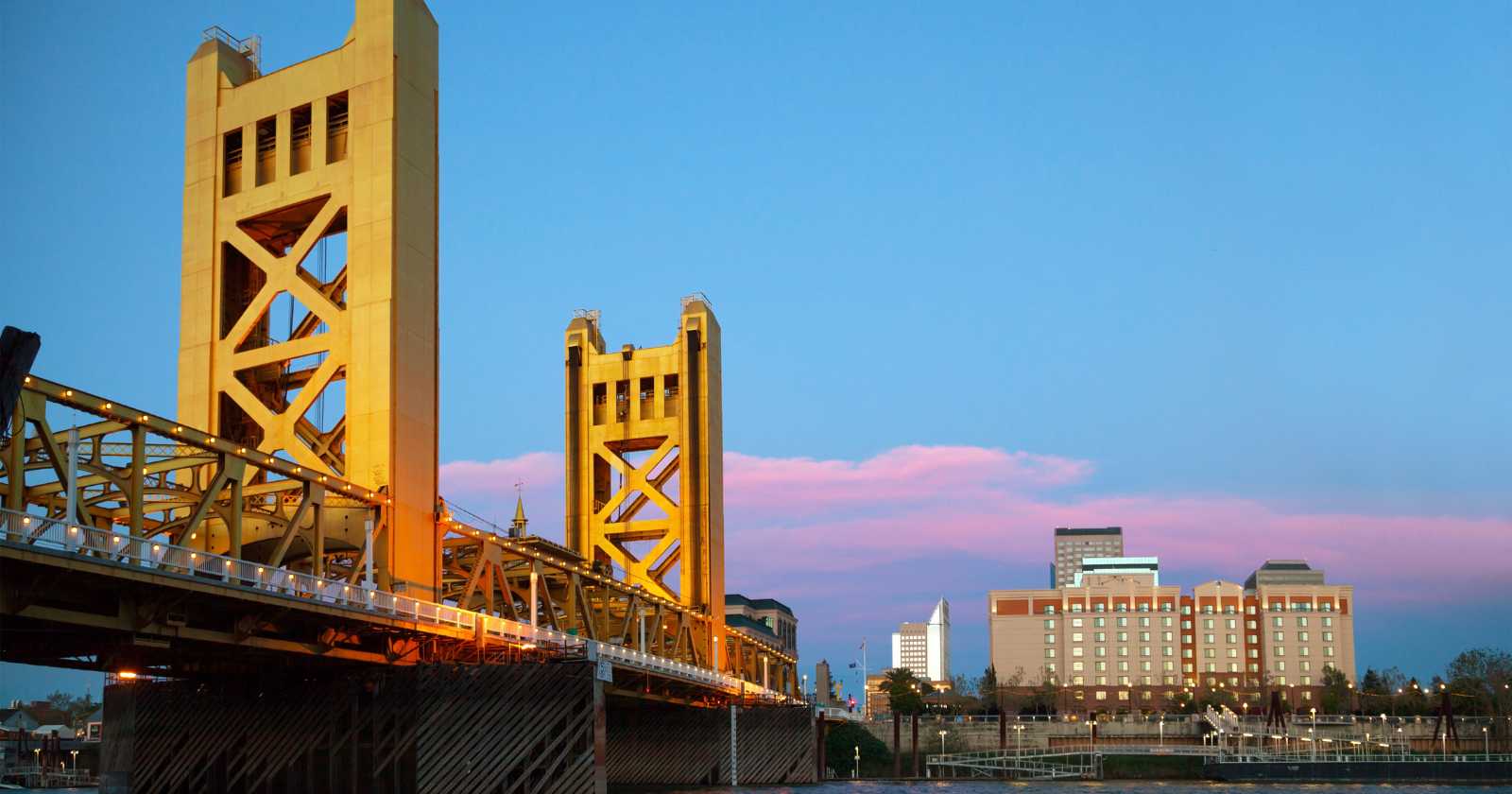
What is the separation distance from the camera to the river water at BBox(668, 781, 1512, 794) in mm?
81938

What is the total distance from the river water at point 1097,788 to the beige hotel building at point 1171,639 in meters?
95.3

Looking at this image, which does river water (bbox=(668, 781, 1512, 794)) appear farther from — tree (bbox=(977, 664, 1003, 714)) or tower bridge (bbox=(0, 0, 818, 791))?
tree (bbox=(977, 664, 1003, 714))

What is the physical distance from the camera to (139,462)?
3997 cm

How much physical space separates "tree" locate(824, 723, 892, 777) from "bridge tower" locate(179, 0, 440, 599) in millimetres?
60924

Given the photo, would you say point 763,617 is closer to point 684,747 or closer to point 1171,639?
point 1171,639

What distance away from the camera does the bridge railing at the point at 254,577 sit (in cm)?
3512

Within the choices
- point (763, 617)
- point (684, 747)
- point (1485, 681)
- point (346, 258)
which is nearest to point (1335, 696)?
point (1485, 681)

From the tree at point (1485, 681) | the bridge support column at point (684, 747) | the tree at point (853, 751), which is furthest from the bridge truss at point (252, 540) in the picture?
the tree at point (1485, 681)

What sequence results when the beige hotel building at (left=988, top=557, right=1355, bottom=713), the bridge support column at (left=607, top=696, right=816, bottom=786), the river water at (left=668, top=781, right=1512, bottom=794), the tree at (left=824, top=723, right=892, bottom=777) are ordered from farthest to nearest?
1. the beige hotel building at (left=988, top=557, right=1355, bottom=713)
2. the tree at (left=824, top=723, right=892, bottom=777)
3. the bridge support column at (left=607, top=696, right=816, bottom=786)
4. the river water at (left=668, top=781, right=1512, bottom=794)

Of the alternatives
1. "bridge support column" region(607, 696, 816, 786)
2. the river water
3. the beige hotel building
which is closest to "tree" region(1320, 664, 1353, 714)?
the beige hotel building

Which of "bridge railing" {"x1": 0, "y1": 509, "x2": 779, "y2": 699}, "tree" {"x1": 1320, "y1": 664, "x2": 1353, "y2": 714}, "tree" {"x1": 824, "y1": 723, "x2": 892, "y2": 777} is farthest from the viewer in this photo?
"tree" {"x1": 1320, "y1": 664, "x2": 1353, "y2": 714}

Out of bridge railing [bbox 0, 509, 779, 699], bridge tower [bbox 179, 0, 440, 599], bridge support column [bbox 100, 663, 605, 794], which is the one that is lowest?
bridge support column [bbox 100, 663, 605, 794]

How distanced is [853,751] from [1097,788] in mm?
32178

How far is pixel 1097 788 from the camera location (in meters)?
86.8
